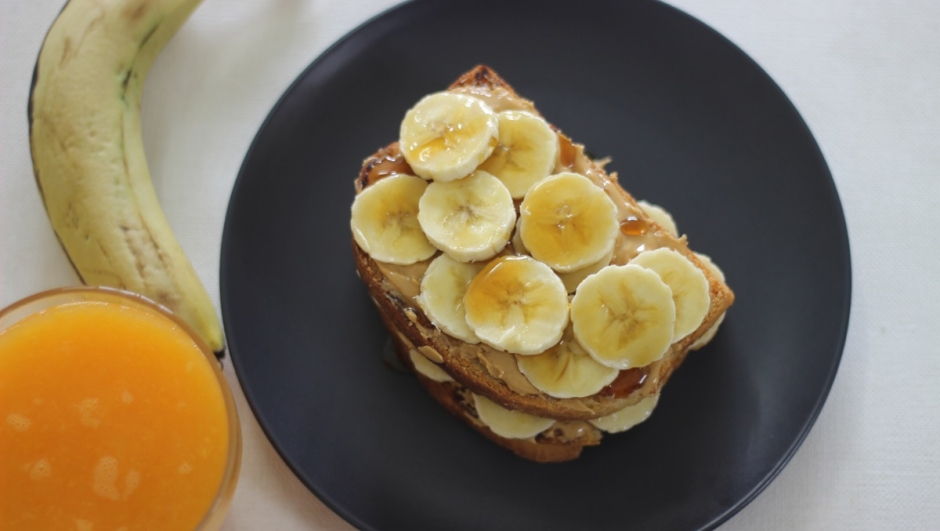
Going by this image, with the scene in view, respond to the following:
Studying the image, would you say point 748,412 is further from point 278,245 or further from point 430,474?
point 278,245

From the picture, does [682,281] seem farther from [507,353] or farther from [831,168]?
[831,168]

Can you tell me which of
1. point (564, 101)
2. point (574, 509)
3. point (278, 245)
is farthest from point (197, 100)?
point (574, 509)

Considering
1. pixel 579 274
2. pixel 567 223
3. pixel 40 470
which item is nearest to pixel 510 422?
pixel 579 274

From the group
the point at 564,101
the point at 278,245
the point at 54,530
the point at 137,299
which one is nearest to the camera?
the point at 54,530

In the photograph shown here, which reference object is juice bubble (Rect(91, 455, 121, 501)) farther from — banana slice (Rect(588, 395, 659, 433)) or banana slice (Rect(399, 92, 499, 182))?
banana slice (Rect(588, 395, 659, 433))

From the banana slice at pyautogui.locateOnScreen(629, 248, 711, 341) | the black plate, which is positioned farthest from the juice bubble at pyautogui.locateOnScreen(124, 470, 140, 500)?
the banana slice at pyautogui.locateOnScreen(629, 248, 711, 341)

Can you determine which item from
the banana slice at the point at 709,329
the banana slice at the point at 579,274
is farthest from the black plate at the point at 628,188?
the banana slice at the point at 579,274

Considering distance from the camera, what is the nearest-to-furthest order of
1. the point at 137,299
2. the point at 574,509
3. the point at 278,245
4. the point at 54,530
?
the point at 54,530 → the point at 137,299 → the point at 574,509 → the point at 278,245
